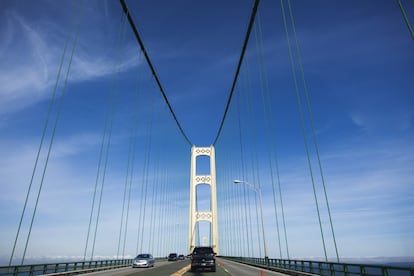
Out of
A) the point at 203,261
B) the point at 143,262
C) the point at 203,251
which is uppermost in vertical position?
the point at 203,251

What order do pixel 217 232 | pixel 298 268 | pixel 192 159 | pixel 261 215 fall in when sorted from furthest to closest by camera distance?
pixel 192 159, pixel 217 232, pixel 261 215, pixel 298 268

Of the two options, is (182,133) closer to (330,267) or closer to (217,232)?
(217,232)

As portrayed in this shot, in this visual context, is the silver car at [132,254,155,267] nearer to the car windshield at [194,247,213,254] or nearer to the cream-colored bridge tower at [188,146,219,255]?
the car windshield at [194,247,213,254]

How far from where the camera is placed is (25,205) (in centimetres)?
1254

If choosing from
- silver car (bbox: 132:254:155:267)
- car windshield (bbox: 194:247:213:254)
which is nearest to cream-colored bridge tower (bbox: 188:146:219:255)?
silver car (bbox: 132:254:155:267)

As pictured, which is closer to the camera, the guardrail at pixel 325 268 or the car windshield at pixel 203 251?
the guardrail at pixel 325 268

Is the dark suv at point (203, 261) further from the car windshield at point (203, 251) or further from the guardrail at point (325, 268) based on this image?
the guardrail at point (325, 268)

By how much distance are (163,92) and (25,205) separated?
40.8 m

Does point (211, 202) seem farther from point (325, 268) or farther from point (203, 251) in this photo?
point (325, 268)

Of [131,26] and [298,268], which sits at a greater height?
[131,26]

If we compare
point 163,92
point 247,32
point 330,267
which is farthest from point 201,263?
point 163,92

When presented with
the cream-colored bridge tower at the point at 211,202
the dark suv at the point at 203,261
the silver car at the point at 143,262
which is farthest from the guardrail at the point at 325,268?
the cream-colored bridge tower at the point at 211,202

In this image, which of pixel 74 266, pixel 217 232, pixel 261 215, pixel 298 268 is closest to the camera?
pixel 298 268

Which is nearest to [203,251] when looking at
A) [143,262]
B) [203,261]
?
[203,261]
